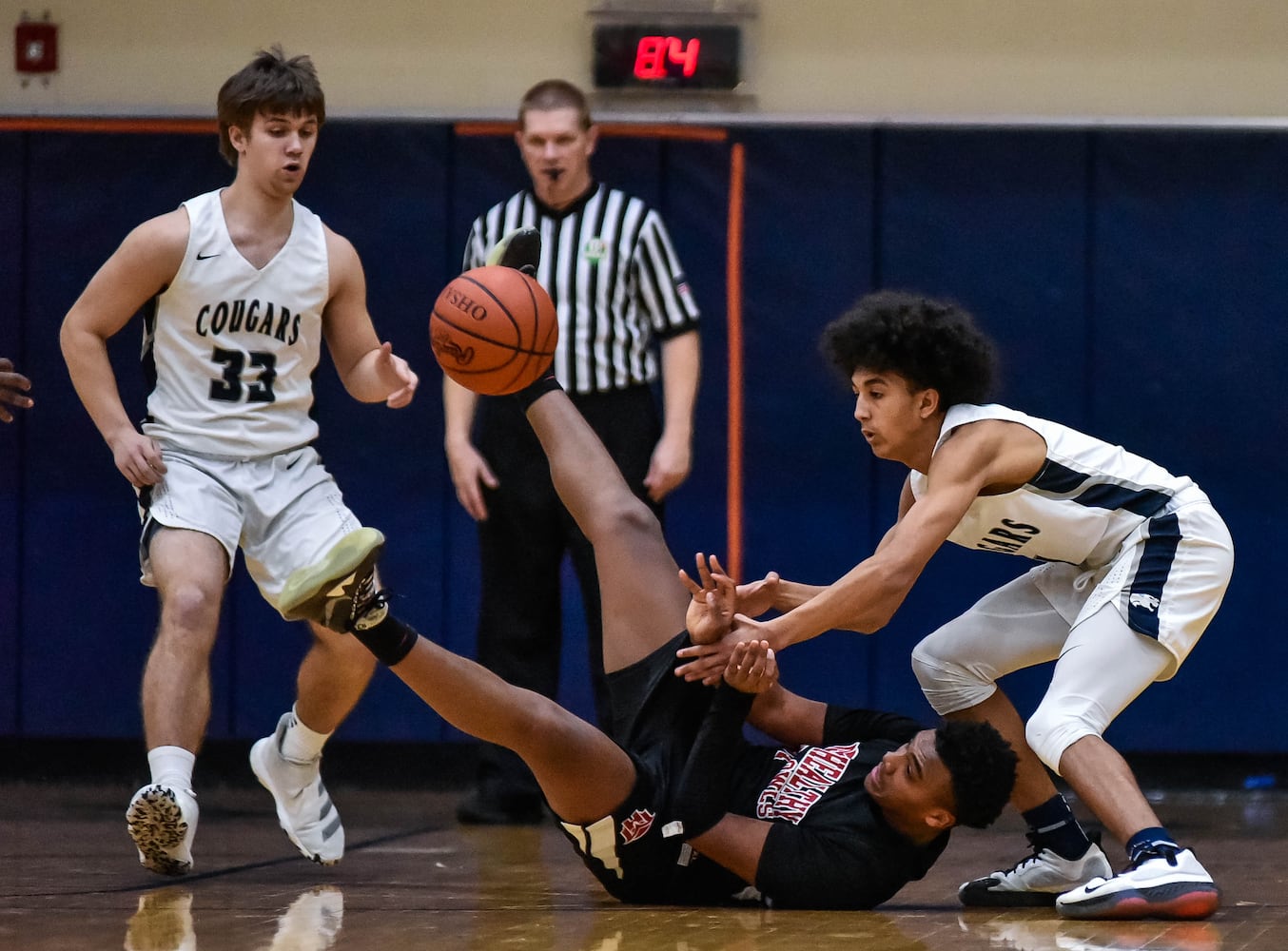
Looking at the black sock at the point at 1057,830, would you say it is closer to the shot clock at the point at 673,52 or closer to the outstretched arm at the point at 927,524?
the outstretched arm at the point at 927,524

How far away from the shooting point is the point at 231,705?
6355mm

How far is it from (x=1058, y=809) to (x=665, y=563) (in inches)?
41.4

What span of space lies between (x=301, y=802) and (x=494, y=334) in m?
1.30

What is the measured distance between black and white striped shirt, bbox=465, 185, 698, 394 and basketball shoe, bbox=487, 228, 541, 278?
3.48 ft

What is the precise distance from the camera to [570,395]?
538cm

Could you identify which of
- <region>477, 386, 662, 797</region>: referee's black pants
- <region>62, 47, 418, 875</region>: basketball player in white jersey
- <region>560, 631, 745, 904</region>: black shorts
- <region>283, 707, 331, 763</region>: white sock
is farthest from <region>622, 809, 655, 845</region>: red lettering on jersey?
<region>477, 386, 662, 797</region>: referee's black pants

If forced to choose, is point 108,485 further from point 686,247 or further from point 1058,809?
point 1058,809

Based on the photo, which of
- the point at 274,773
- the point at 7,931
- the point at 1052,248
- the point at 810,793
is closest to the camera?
the point at 7,931

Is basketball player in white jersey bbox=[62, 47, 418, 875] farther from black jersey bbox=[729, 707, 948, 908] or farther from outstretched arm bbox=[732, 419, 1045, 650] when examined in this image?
outstretched arm bbox=[732, 419, 1045, 650]

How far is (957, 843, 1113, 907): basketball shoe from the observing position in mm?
3750

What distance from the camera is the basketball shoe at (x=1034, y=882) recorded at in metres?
3.75

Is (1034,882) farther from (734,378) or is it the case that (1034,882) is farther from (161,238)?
(734,378)

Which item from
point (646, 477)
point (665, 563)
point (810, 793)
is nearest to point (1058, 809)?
point (810, 793)

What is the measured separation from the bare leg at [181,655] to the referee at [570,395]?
1370 mm
